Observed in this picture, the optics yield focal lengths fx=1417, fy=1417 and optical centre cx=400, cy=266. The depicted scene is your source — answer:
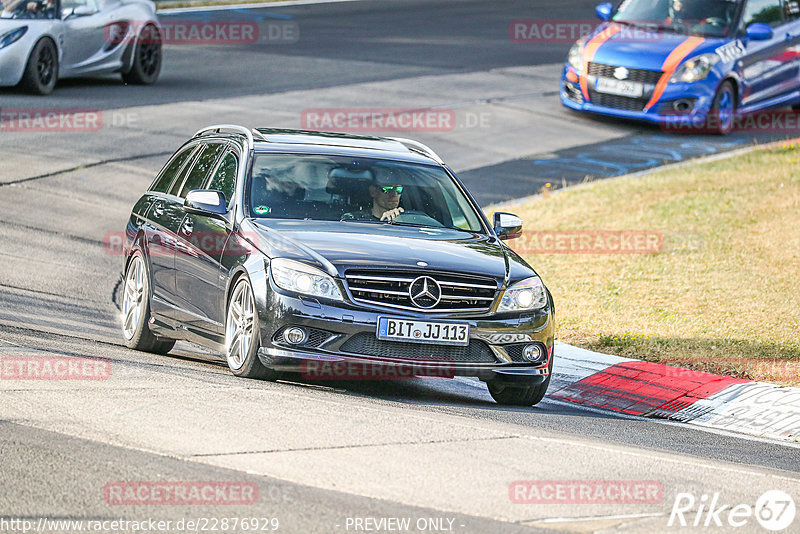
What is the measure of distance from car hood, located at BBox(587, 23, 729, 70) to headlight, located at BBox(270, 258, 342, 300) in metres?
13.9

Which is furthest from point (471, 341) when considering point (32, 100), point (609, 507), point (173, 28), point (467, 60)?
point (173, 28)

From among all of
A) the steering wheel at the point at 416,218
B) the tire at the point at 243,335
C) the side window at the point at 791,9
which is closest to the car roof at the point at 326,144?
the steering wheel at the point at 416,218

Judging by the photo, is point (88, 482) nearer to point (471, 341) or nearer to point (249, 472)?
point (249, 472)

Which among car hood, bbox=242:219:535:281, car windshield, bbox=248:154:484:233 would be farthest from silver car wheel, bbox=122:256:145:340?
car hood, bbox=242:219:535:281

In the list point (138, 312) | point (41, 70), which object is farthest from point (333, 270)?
point (41, 70)

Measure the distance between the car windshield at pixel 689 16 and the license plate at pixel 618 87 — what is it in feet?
4.43

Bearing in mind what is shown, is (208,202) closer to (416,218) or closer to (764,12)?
(416,218)

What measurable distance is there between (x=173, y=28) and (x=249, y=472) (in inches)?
970

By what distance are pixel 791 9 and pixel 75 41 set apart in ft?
37.3

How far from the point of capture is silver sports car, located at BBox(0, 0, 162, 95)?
19.6m

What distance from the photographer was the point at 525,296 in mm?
8797

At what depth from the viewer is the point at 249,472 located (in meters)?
6.31

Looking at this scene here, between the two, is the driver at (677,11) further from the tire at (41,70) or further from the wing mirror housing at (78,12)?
the tire at (41,70)

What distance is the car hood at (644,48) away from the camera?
21.4m
